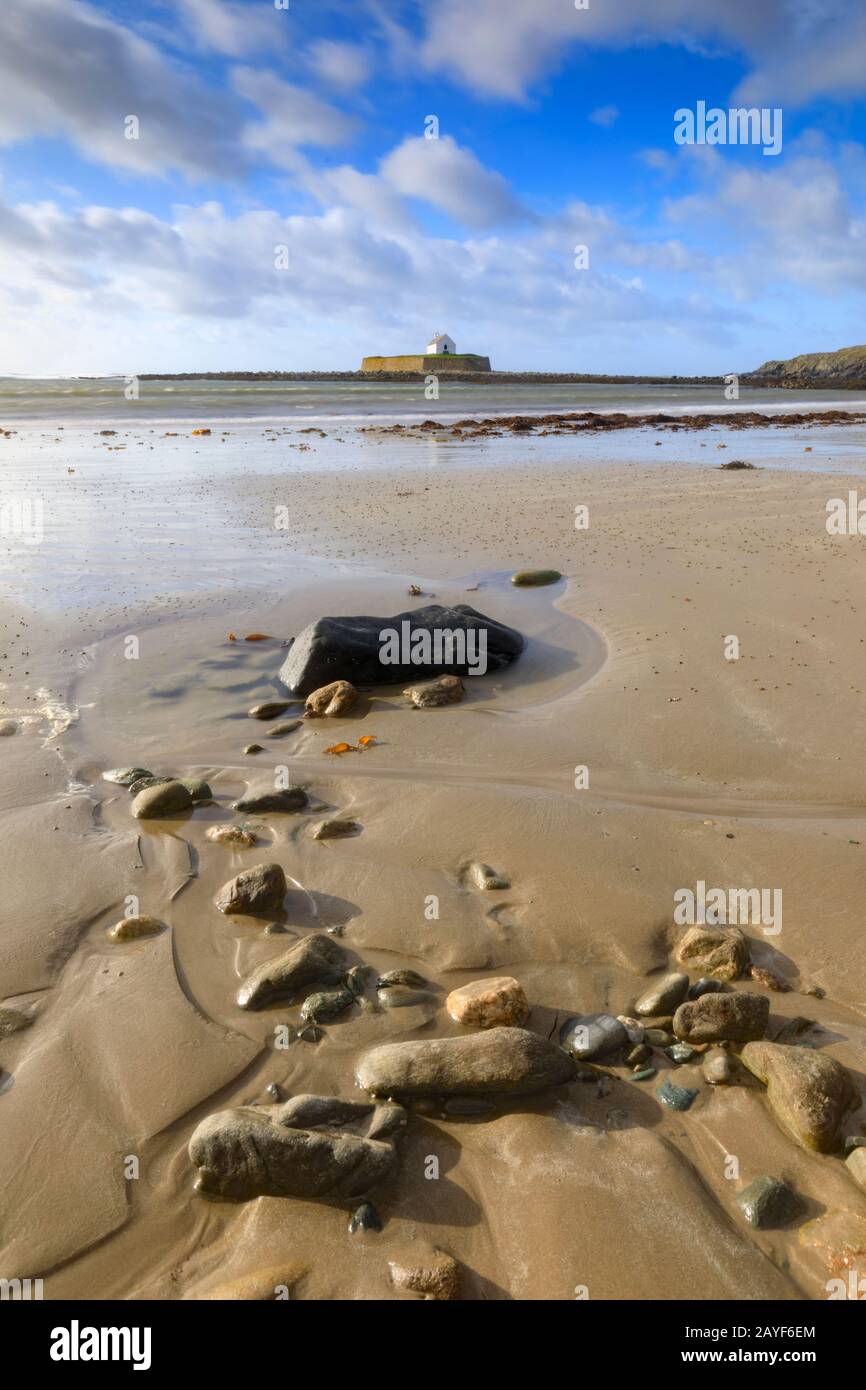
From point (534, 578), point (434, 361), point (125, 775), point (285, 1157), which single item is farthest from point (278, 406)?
point (434, 361)

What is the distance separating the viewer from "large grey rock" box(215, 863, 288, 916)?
3.76m

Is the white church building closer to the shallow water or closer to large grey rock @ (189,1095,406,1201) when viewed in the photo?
the shallow water

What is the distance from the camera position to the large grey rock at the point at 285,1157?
2.44 metres

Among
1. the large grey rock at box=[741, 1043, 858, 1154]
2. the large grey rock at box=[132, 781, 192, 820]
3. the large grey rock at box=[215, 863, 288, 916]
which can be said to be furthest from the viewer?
the large grey rock at box=[132, 781, 192, 820]

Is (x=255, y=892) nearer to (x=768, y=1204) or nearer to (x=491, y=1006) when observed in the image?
(x=491, y=1006)

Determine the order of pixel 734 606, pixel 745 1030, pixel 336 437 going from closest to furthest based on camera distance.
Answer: pixel 745 1030 < pixel 734 606 < pixel 336 437

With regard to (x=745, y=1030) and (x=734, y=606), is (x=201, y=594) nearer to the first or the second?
(x=734, y=606)

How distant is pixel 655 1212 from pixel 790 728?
12.1 ft

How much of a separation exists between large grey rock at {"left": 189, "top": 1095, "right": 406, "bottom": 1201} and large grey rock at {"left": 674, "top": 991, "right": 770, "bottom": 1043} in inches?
45.5

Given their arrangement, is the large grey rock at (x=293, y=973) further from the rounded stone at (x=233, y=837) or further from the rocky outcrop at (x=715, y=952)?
the rocky outcrop at (x=715, y=952)

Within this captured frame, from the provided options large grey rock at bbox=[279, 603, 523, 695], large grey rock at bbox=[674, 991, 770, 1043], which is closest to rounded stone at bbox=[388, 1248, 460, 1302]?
large grey rock at bbox=[674, 991, 770, 1043]
